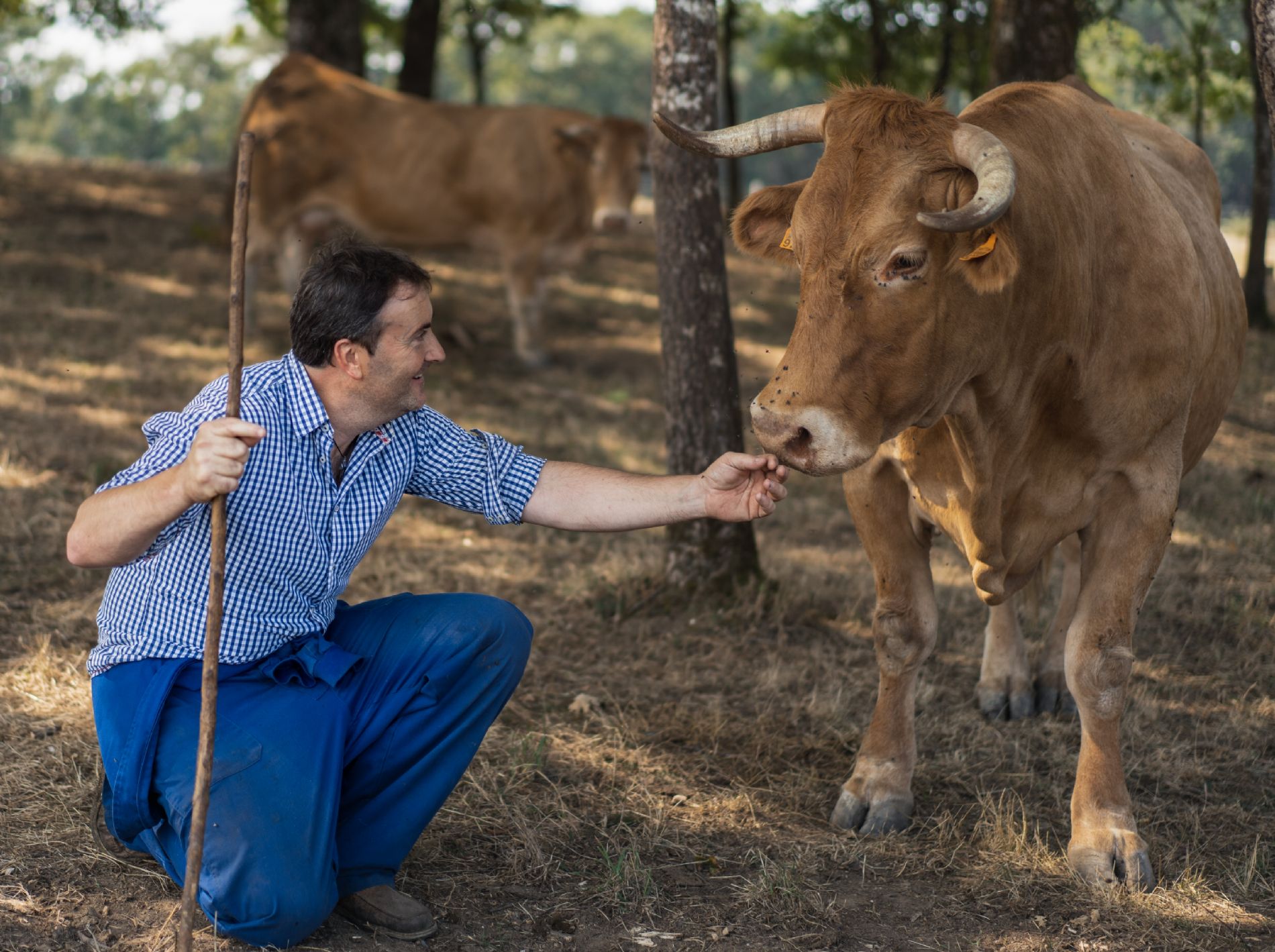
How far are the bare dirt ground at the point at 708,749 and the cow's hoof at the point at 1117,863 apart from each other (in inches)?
2.3

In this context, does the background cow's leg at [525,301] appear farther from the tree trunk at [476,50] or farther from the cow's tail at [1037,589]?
the tree trunk at [476,50]

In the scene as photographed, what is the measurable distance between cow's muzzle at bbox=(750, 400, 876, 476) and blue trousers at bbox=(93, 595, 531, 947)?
0.87 metres

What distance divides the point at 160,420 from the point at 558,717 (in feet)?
6.23

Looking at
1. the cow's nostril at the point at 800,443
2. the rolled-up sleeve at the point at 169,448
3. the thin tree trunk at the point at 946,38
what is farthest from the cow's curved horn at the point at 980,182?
the thin tree trunk at the point at 946,38

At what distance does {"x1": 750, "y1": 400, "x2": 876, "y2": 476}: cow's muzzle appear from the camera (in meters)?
2.90

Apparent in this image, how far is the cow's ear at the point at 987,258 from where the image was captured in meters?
2.94

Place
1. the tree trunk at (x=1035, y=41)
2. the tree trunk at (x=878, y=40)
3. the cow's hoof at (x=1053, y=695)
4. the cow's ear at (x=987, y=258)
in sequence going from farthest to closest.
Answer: the tree trunk at (x=878, y=40) < the tree trunk at (x=1035, y=41) < the cow's hoof at (x=1053, y=695) < the cow's ear at (x=987, y=258)

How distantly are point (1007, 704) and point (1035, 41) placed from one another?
4.42 m

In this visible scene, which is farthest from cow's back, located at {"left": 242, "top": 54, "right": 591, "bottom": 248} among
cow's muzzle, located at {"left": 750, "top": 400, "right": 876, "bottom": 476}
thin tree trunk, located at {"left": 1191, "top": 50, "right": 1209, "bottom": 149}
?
cow's muzzle, located at {"left": 750, "top": 400, "right": 876, "bottom": 476}

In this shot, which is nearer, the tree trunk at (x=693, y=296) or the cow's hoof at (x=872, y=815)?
the cow's hoof at (x=872, y=815)

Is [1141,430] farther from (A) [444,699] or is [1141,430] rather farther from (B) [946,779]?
(A) [444,699]

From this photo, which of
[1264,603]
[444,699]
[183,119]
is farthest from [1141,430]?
[183,119]

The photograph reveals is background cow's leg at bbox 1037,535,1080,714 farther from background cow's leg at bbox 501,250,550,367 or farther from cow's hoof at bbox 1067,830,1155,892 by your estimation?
background cow's leg at bbox 501,250,550,367

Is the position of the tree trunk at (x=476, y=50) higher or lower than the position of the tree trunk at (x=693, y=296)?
higher
